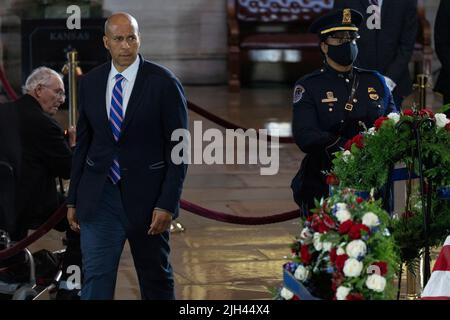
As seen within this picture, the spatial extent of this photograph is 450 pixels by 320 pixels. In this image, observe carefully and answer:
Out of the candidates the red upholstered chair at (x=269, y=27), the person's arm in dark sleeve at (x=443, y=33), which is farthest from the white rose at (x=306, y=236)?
the red upholstered chair at (x=269, y=27)

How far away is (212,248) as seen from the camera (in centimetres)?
883

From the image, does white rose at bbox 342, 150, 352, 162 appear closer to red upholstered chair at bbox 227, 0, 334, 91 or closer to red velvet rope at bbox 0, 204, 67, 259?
red velvet rope at bbox 0, 204, 67, 259

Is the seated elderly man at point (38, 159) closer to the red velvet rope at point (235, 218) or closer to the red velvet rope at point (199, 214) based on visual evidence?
the red velvet rope at point (199, 214)

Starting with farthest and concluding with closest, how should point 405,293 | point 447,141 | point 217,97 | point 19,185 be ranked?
point 217,97, point 19,185, point 405,293, point 447,141

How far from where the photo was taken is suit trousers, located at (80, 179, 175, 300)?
6109 mm

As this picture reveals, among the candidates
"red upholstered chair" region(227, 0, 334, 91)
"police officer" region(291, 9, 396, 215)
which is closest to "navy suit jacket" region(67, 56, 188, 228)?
"police officer" region(291, 9, 396, 215)

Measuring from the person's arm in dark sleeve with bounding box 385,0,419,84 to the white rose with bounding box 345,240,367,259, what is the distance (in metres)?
4.78

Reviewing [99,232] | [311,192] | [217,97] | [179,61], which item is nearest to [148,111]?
[99,232]

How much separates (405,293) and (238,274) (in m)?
1.21

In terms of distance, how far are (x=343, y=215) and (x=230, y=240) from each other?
14.7ft

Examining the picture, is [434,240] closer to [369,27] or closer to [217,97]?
[369,27]

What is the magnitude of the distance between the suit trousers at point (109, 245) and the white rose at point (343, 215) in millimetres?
1688

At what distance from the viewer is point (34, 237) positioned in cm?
752

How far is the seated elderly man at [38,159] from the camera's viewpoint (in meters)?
7.96
